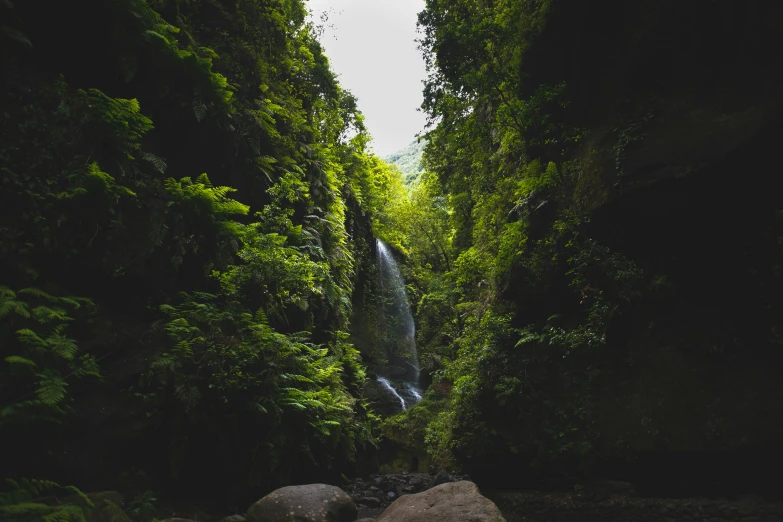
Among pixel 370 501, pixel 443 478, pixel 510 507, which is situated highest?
pixel 443 478

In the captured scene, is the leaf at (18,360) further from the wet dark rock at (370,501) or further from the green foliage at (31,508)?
the wet dark rock at (370,501)

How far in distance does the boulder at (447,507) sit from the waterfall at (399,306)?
1260 centimetres

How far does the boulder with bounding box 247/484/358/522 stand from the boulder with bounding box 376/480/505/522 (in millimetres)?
640

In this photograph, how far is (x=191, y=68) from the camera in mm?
7082

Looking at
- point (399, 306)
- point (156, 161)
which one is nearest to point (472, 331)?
point (156, 161)

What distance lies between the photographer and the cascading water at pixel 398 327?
1746 cm

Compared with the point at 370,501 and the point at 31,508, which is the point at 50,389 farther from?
the point at 370,501

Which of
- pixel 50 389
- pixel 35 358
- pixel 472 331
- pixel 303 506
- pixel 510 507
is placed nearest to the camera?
pixel 50 389

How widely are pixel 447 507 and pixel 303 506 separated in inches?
78.7

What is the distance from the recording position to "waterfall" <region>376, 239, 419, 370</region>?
19.0m

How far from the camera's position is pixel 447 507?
217 inches

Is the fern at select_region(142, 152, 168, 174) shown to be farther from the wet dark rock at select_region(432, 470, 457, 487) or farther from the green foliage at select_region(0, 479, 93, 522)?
the wet dark rock at select_region(432, 470, 457, 487)

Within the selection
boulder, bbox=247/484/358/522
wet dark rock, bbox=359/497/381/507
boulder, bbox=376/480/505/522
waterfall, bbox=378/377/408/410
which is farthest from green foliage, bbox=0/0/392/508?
waterfall, bbox=378/377/408/410

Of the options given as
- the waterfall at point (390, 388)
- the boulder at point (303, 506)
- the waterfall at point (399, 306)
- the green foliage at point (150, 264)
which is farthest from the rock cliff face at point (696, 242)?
the waterfall at point (399, 306)
